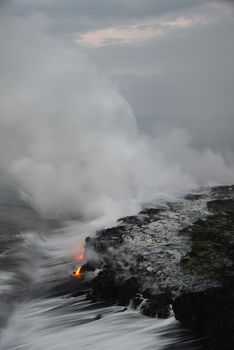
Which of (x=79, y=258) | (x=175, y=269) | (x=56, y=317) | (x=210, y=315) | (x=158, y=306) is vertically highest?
(x=79, y=258)

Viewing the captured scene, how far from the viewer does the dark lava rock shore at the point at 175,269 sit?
65.8ft

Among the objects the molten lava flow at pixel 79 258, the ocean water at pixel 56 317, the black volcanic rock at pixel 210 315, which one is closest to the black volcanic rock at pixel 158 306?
the ocean water at pixel 56 317

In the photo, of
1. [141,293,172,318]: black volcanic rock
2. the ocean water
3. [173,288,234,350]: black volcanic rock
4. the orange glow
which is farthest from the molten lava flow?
[173,288,234,350]: black volcanic rock

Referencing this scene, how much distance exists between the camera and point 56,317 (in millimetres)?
23203

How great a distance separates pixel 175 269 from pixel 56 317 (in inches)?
265

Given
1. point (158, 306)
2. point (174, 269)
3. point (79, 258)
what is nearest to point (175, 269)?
point (174, 269)

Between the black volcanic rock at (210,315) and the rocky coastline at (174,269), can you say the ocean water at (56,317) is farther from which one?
the rocky coastline at (174,269)

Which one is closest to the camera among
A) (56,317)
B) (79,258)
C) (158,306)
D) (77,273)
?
(158,306)

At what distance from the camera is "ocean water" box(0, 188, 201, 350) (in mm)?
20094

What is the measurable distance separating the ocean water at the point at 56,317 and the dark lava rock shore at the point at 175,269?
0.82 metres

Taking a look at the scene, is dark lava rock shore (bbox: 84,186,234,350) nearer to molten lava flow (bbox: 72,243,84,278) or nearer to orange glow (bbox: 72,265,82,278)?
orange glow (bbox: 72,265,82,278)

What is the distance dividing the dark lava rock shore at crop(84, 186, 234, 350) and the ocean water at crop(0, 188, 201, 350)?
816mm

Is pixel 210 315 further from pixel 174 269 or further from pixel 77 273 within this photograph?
pixel 77 273

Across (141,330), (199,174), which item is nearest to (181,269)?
(141,330)
